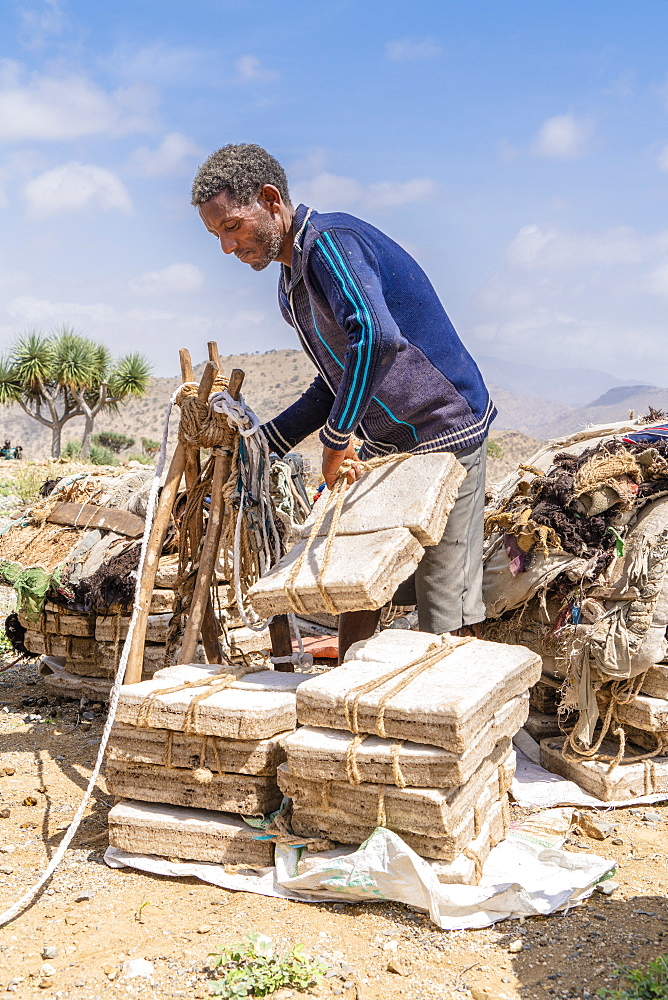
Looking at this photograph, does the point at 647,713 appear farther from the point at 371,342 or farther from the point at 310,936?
the point at 371,342

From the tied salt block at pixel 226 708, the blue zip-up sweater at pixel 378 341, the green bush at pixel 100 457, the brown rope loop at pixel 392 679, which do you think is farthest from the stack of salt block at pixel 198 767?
the green bush at pixel 100 457

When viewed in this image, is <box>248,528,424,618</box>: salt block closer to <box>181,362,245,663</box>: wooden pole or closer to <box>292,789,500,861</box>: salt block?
<box>181,362,245,663</box>: wooden pole

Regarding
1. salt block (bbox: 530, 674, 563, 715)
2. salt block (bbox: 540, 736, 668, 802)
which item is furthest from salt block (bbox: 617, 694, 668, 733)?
salt block (bbox: 530, 674, 563, 715)

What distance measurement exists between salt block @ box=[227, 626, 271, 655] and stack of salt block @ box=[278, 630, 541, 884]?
85.4 inches

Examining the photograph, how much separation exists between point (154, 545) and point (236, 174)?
1.76 m

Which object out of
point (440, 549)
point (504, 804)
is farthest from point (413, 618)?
point (504, 804)

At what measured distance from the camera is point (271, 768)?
3.00 meters

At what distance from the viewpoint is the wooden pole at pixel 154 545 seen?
3818 mm

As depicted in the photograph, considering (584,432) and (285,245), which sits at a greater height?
(285,245)

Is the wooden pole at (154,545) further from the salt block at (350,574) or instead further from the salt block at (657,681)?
the salt block at (657,681)

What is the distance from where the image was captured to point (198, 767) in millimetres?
3066

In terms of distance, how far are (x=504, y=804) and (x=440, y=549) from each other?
1110 mm

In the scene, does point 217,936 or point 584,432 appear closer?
point 217,936

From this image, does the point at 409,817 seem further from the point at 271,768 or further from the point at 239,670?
the point at 239,670
